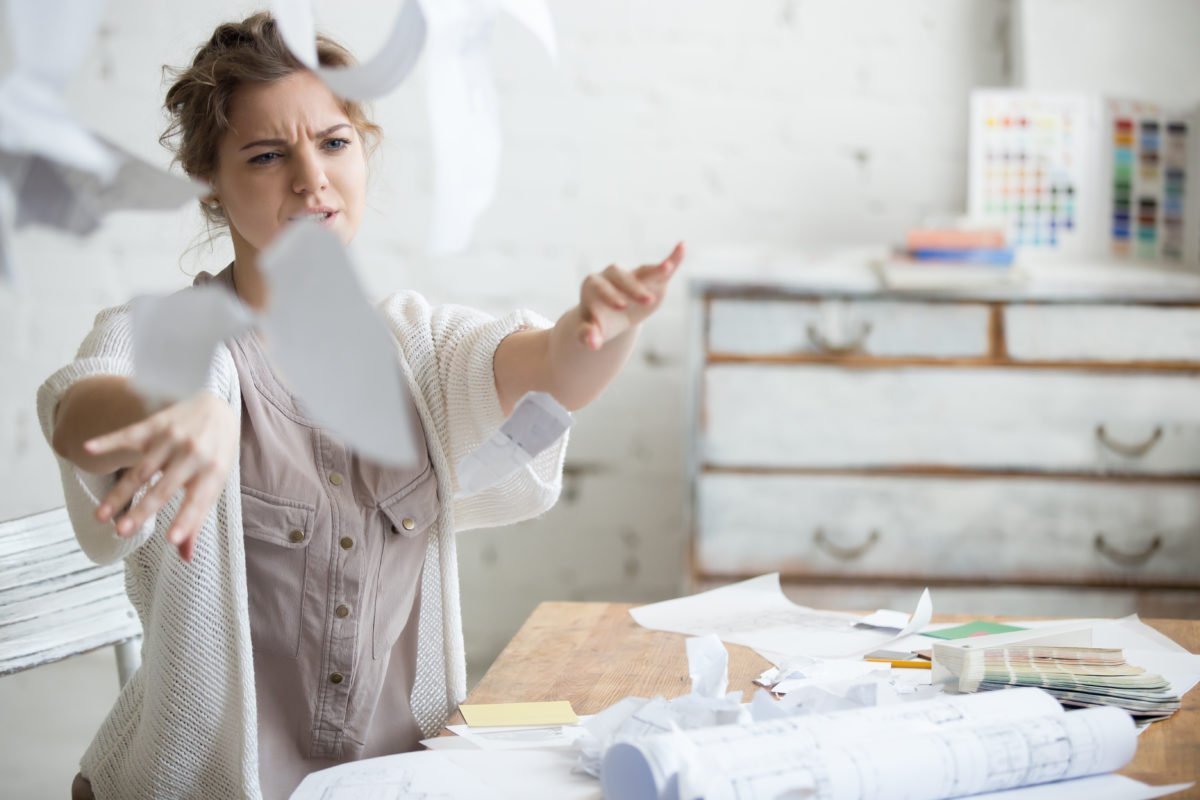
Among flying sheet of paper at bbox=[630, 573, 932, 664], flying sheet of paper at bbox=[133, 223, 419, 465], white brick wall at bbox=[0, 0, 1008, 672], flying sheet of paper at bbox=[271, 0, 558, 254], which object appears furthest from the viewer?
white brick wall at bbox=[0, 0, 1008, 672]

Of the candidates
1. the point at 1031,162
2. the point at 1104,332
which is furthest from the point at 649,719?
the point at 1031,162

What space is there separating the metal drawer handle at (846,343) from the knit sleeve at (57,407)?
1101mm

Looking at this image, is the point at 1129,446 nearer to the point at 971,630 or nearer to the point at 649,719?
the point at 971,630

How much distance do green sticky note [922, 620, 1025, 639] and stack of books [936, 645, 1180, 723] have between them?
11cm

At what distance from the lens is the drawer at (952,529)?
68.3 inches

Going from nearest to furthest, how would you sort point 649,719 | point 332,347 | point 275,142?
point 332,347
point 649,719
point 275,142

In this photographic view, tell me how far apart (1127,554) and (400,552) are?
1.32m

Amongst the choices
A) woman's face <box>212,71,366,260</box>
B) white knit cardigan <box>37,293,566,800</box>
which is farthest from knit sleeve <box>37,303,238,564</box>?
woman's face <box>212,71,366,260</box>

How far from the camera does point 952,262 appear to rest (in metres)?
1.71

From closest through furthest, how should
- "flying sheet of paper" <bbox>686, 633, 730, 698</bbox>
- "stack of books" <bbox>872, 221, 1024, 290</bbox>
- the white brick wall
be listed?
1. "flying sheet of paper" <bbox>686, 633, 730, 698</bbox>
2. "stack of books" <bbox>872, 221, 1024, 290</bbox>
3. the white brick wall

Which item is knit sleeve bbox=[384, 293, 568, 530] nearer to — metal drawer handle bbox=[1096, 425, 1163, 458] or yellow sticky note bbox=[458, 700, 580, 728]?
yellow sticky note bbox=[458, 700, 580, 728]

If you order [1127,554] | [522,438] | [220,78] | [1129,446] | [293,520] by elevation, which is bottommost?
[1127,554]

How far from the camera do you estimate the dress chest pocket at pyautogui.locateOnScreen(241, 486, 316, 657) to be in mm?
854

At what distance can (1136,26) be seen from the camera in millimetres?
1980
